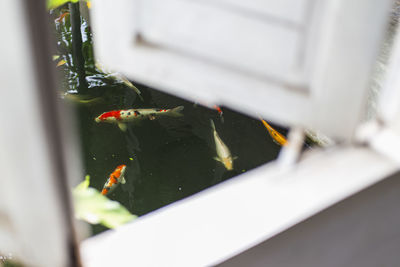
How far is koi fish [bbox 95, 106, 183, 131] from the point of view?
2389 mm

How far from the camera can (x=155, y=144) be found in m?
2.50

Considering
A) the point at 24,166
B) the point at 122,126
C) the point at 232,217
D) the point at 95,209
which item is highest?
the point at 24,166

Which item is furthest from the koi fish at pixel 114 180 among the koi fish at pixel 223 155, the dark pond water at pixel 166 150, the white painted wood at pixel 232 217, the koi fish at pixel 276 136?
the white painted wood at pixel 232 217

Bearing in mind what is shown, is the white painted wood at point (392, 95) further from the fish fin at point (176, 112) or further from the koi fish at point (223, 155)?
the fish fin at point (176, 112)

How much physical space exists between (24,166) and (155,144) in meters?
1.95

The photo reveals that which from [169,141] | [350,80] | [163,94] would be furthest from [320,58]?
[163,94]

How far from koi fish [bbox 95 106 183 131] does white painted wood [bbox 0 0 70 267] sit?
1.75 meters

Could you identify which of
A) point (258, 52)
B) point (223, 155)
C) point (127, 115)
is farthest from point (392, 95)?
point (127, 115)

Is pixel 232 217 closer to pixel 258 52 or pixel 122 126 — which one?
pixel 258 52

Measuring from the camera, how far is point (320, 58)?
27.4 inches

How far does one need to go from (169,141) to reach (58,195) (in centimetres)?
192

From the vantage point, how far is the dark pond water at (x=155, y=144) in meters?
2.31

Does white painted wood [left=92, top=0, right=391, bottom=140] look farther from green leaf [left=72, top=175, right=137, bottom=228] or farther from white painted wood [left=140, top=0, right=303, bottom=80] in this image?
green leaf [left=72, top=175, right=137, bottom=228]

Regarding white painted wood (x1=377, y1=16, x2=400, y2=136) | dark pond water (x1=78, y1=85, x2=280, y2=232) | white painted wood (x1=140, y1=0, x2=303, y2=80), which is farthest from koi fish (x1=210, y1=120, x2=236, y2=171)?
white painted wood (x1=140, y1=0, x2=303, y2=80)
